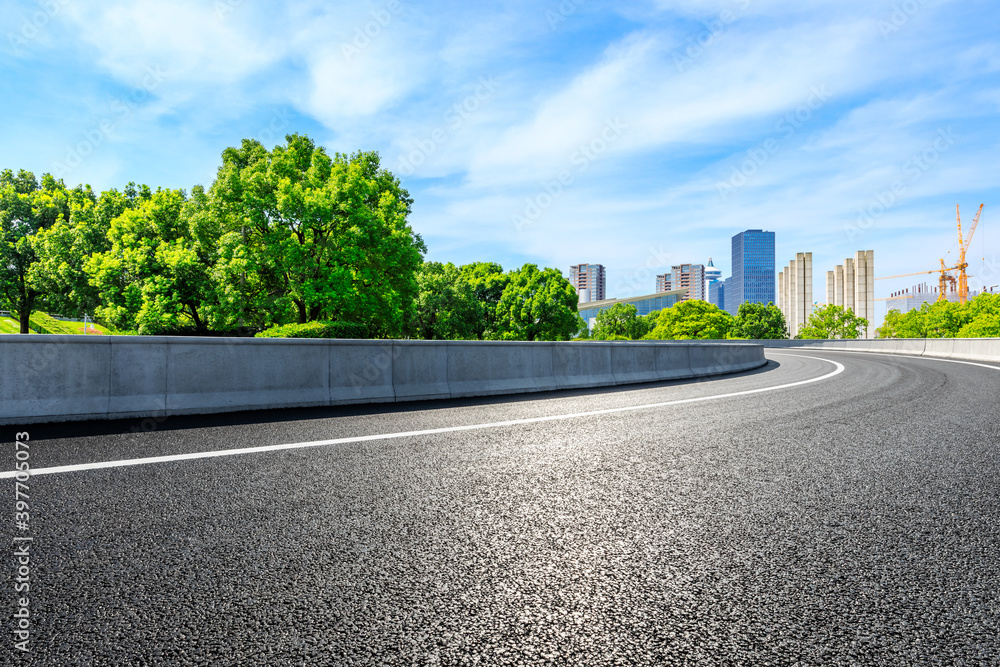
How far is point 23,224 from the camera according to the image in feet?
169

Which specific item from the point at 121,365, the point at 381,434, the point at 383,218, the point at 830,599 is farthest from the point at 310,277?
the point at 830,599

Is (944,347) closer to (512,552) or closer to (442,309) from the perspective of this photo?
(512,552)

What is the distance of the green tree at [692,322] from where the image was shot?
108125mm

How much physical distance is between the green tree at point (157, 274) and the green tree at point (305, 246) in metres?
3.09

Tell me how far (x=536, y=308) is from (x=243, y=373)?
177 ft

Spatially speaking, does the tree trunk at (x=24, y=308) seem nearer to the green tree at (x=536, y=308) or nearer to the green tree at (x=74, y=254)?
the green tree at (x=74, y=254)

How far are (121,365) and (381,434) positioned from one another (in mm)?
3834

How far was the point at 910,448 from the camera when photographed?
5617mm

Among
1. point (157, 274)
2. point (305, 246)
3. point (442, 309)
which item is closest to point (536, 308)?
point (442, 309)

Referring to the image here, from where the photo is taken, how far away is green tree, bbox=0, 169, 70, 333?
47.5 metres

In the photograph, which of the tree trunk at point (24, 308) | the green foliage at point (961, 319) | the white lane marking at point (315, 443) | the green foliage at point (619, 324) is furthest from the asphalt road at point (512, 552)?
the green foliage at point (619, 324)

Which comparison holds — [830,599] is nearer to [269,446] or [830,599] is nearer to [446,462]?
[446,462]

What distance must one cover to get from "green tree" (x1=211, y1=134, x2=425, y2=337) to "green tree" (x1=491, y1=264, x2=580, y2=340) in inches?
1189

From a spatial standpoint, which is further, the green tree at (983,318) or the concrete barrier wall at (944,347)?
the green tree at (983,318)
